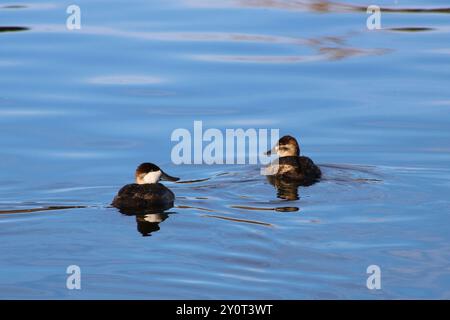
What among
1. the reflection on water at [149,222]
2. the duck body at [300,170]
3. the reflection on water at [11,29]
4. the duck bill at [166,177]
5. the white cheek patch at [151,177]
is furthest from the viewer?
the reflection on water at [11,29]

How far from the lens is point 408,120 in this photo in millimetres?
16844

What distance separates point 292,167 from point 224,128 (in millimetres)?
2482

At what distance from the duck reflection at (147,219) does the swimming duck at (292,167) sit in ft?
6.64

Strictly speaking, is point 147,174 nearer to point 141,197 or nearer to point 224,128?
point 141,197

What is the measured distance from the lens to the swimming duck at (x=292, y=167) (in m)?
14.0

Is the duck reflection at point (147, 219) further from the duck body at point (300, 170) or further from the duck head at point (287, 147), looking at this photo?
the duck head at point (287, 147)

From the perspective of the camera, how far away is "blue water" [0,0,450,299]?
35.1ft

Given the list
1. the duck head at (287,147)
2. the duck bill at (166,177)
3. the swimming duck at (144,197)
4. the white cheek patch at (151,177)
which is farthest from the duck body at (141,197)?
the duck head at (287,147)

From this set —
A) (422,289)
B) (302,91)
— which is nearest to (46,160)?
(302,91)

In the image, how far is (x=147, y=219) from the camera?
41.1 ft

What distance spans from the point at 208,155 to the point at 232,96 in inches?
117

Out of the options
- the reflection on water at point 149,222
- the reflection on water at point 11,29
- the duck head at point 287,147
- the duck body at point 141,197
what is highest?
the reflection on water at point 11,29

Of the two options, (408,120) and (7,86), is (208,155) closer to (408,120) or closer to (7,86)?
(408,120)

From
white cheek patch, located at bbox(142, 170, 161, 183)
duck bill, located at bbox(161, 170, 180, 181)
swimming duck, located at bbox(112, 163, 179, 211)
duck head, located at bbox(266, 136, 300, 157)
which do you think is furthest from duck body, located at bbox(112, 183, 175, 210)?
duck head, located at bbox(266, 136, 300, 157)
